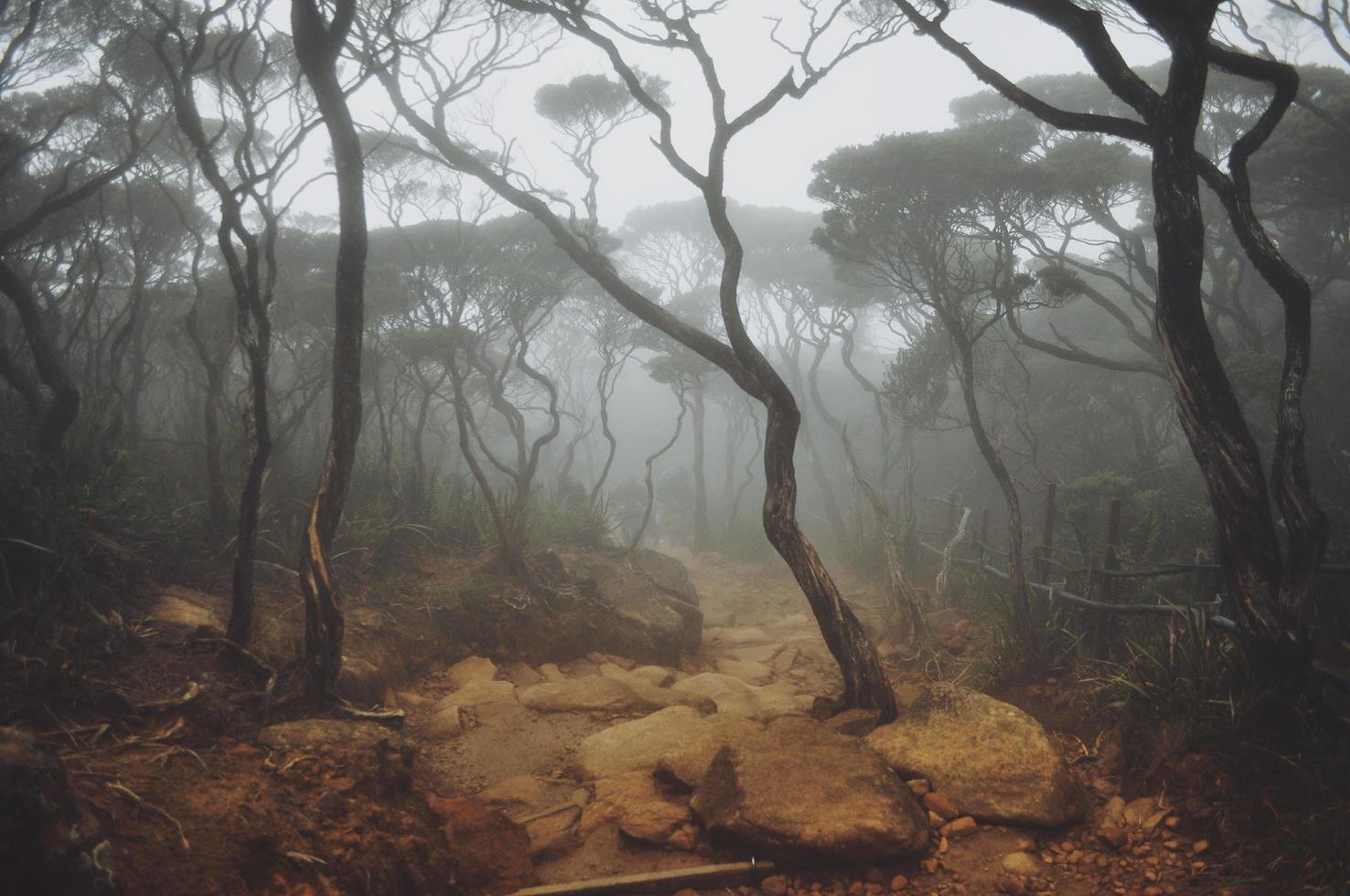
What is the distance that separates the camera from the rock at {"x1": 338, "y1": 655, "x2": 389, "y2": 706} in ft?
15.7

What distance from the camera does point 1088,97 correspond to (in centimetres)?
1358

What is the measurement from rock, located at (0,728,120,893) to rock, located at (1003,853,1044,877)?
3.42 meters

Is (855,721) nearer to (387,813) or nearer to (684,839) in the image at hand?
(684,839)

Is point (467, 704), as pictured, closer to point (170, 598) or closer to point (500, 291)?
point (170, 598)

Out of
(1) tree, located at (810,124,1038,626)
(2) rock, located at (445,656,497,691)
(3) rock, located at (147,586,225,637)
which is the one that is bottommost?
(2) rock, located at (445,656,497,691)

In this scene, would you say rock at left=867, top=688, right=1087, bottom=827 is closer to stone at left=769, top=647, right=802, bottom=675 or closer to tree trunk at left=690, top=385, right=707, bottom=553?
stone at left=769, top=647, right=802, bottom=675

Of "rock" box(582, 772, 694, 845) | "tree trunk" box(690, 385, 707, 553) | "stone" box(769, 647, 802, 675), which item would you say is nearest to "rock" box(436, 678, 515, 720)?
"rock" box(582, 772, 694, 845)

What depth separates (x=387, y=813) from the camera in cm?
298

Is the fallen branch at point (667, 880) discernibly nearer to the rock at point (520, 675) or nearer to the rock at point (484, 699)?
the rock at point (484, 699)

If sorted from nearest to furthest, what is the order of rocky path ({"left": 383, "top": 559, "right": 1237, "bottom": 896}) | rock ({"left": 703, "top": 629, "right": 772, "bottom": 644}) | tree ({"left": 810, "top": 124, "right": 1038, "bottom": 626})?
rocky path ({"left": 383, "top": 559, "right": 1237, "bottom": 896})
rock ({"left": 703, "top": 629, "right": 772, "bottom": 644})
tree ({"left": 810, "top": 124, "right": 1038, "bottom": 626})

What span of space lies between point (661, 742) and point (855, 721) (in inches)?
51.1

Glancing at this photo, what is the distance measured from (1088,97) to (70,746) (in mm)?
17791

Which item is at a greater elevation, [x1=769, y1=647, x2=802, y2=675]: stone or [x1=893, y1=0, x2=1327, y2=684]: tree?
[x1=893, y1=0, x2=1327, y2=684]: tree

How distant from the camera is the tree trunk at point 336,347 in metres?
3.80
